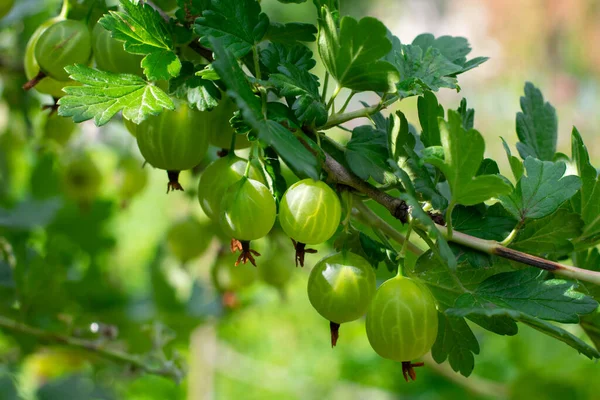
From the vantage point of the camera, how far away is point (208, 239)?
3.61 ft

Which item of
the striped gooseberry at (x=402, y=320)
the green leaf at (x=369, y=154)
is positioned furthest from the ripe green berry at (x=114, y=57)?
the striped gooseberry at (x=402, y=320)

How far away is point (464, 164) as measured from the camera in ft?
1.65

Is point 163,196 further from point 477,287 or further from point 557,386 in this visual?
point 477,287

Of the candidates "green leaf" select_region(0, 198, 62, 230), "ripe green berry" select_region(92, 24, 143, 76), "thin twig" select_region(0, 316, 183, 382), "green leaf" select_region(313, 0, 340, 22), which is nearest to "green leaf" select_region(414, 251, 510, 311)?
"green leaf" select_region(313, 0, 340, 22)

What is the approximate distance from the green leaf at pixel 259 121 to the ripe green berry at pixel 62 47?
10.0 inches

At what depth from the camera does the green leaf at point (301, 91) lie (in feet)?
1.72

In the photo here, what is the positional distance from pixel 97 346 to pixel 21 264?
197 millimetres

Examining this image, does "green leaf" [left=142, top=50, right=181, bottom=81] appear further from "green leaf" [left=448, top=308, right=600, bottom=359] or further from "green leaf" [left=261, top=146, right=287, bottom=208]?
"green leaf" [left=448, top=308, right=600, bottom=359]

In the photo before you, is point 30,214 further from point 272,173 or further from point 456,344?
point 456,344

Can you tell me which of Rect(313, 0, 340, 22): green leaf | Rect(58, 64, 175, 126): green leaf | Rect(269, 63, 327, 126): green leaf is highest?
Rect(313, 0, 340, 22): green leaf

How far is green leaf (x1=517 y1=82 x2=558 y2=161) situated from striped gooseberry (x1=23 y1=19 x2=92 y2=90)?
0.51 metres

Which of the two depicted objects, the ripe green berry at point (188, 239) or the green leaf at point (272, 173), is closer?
the green leaf at point (272, 173)

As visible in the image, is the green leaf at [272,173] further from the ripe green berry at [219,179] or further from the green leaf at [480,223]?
the green leaf at [480,223]

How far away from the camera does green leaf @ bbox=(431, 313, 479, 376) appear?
0.58 meters
